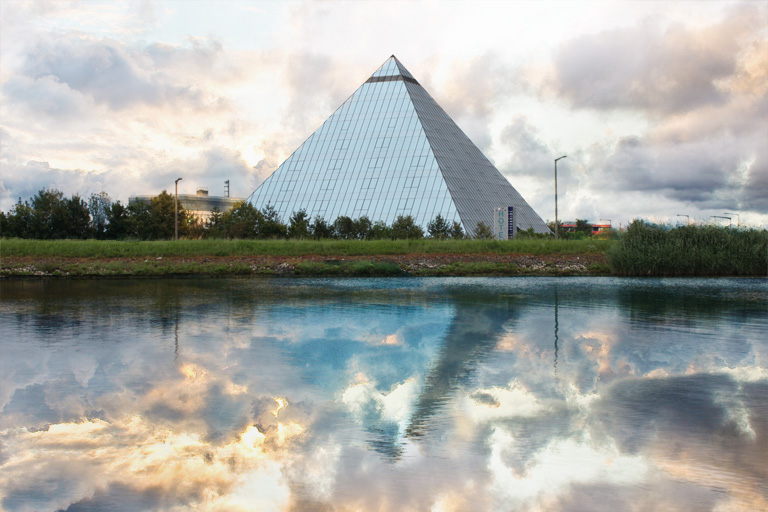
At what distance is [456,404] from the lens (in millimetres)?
6668

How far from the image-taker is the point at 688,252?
30.3 metres

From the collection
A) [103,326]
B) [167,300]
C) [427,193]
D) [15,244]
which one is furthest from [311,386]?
[427,193]

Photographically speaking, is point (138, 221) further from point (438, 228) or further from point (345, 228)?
point (438, 228)

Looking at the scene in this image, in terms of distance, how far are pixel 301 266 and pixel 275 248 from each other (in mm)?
5665

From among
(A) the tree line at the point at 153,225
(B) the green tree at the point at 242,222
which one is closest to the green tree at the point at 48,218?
(A) the tree line at the point at 153,225

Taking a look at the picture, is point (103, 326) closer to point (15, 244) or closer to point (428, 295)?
point (428, 295)

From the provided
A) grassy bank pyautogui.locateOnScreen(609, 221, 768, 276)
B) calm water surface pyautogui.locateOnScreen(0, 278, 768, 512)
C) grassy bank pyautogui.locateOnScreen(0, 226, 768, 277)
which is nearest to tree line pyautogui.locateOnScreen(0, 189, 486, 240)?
grassy bank pyautogui.locateOnScreen(0, 226, 768, 277)

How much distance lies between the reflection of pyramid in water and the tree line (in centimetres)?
754

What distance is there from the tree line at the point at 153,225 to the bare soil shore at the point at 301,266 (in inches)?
584

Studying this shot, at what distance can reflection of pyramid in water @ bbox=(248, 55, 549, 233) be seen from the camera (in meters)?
63.6

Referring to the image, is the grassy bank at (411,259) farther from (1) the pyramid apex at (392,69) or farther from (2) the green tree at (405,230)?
(1) the pyramid apex at (392,69)

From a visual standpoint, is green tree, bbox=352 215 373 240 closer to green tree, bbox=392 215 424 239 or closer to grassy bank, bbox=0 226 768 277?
green tree, bbox=392 215 424 239

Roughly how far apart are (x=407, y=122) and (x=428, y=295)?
169 feet

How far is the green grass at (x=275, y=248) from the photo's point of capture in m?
34.0
